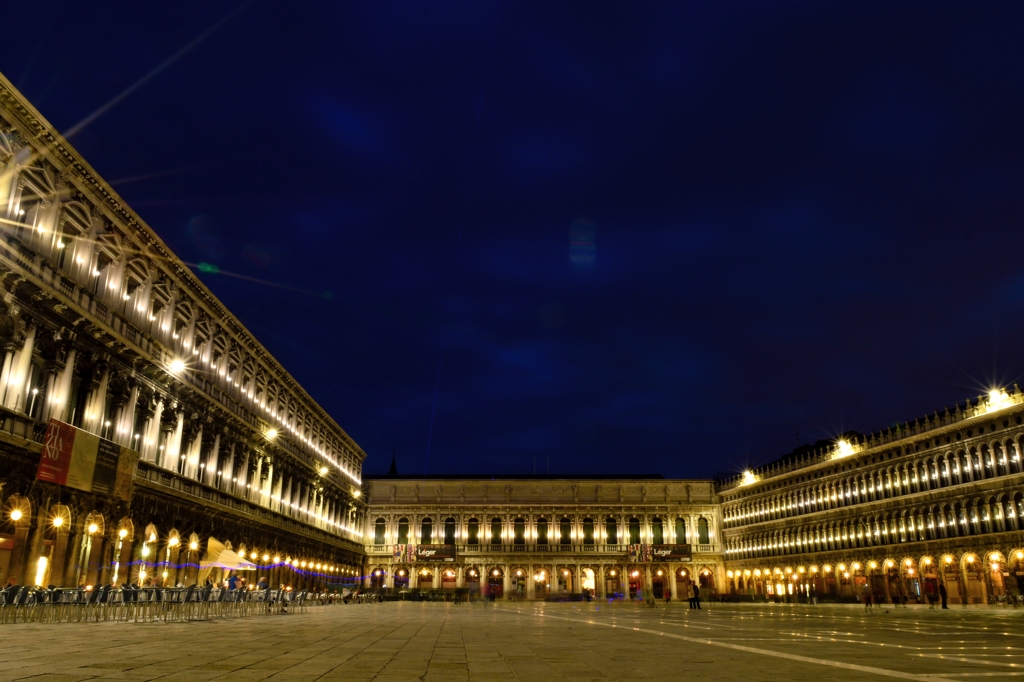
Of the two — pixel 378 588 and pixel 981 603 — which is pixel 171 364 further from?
pixel 378 588

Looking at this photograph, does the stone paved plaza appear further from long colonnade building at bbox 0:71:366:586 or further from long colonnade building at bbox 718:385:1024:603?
long colonnade building at bbox 718:385:1024:603

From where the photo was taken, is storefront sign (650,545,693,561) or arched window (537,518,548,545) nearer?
storefront sign (650,545,693,561)

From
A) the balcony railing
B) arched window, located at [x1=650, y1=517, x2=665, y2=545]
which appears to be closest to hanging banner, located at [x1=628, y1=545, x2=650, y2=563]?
the balcony railing

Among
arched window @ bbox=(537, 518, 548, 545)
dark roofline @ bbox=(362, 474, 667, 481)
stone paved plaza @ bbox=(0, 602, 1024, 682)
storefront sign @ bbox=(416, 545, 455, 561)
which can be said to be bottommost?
stone paved plaza @ bbox=(0, 602, 1024, 682)

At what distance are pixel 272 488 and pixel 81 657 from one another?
40329 millimetres

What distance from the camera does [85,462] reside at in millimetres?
24531

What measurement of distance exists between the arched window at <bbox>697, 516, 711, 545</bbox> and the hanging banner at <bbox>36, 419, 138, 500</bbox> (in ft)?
248

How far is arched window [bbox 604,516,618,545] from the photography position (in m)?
89.6

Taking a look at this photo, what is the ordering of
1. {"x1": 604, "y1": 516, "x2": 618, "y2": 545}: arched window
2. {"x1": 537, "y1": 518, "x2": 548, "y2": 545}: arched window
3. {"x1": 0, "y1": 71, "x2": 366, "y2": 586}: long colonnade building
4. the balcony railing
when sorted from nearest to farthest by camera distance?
{"x1": 0, "y1": 71, "x2": 366, "y2": 586}: long colonnade building, the balcony railing, {"x1": 537, "y1": 518, "x2": 548, "y2": 545}: arched window, {"x1": 604, "y1": 516, "x2": 618, "y2": 545}: arched window

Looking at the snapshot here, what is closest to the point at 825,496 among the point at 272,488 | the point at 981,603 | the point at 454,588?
the point at 981,603

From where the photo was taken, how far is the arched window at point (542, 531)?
3521 inches

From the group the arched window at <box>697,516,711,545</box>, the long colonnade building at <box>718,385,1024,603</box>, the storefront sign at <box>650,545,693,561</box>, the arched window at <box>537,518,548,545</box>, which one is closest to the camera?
the long colonnade building at <box>718,385,1024,603</box>

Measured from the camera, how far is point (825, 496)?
6800 cm

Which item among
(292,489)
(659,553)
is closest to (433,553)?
(659,553)
